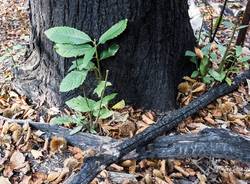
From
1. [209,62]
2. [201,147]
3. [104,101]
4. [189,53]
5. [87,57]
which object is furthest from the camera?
[209,62]

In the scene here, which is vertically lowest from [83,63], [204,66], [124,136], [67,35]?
[124,136]

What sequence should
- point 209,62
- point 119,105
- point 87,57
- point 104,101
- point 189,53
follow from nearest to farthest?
point 87,57, point 104,101, point 119,105, point 189,53, point 209,62

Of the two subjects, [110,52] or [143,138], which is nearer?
[143,138]

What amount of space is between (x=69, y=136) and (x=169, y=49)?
0.84 metres

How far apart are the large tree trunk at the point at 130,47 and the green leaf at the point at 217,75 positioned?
0.18 meters

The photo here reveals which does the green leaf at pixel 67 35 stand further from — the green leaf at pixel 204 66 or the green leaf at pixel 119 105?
the green leaf at pixel 204 66

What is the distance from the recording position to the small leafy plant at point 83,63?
2.04 meters

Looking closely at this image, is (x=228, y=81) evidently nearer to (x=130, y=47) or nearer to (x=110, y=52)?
(x=130, y=47)

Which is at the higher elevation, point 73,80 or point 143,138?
point 73,80

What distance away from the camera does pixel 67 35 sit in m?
2.07

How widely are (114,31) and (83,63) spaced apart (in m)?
0.25

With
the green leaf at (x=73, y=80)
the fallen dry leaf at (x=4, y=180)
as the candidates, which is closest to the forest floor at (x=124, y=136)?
the fallen dry leaf at (x=4, y=180)

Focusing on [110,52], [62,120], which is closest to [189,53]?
[110,52]

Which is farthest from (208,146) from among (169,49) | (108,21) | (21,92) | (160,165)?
(21,92)
